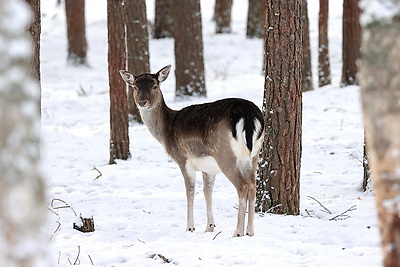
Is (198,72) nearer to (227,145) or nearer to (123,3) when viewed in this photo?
(123,3)

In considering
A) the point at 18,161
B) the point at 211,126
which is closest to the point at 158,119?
the point at 211,126

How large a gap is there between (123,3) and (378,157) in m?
8.08

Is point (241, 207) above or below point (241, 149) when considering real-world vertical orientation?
below

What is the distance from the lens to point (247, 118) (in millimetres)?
6520

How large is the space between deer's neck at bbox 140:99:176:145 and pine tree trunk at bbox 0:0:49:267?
553 cm

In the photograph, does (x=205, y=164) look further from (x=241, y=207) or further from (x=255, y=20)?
(x=255, y=20)

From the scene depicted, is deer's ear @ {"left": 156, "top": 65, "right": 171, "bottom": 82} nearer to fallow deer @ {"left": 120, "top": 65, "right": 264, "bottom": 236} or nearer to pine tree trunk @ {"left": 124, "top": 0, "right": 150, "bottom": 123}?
fallow deer @ {"left": 120, "top": 65, "right": 264, "bottom": 236}

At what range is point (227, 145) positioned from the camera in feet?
22.0

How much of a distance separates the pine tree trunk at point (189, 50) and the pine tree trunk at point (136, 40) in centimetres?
157

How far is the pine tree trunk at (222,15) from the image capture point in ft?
80.3

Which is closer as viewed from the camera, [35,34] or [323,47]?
[35,34]

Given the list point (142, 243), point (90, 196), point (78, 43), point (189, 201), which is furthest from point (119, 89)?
point (78, 43)

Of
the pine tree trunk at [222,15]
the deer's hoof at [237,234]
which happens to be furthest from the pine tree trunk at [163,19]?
the deer's hoof at [237,234]

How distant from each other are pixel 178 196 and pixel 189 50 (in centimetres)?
676
